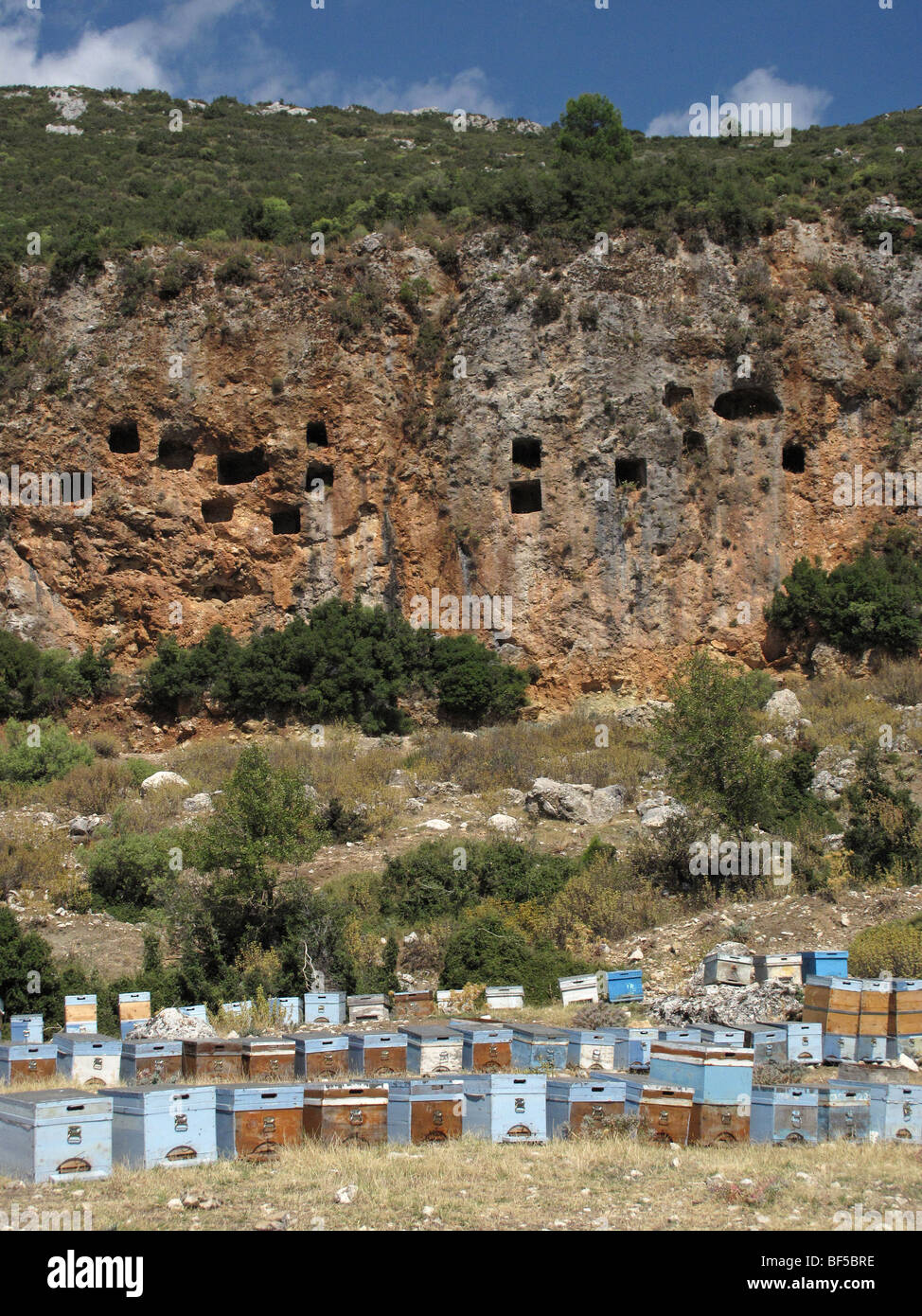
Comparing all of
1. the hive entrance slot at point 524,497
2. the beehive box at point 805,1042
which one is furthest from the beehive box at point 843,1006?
the hive entrance slot at point 524,497

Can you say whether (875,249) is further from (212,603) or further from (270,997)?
(270,997)

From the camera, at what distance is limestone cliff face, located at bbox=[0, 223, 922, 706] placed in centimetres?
2734

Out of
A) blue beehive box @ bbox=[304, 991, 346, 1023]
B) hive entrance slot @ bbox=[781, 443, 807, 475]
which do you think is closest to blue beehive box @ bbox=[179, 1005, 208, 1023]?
blue beehive box @ bbox=[304, 991, 346, 1023]

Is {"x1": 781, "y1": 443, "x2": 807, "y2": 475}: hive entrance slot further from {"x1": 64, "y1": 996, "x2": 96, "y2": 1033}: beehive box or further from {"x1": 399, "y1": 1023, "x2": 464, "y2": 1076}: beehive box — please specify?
{"x1": 64, "y1": 996, "x2": 96, "y2": 1033}: beehive box

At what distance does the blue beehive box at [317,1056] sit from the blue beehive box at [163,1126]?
2.33 metres

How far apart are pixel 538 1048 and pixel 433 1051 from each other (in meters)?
0.99

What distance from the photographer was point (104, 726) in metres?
26.7

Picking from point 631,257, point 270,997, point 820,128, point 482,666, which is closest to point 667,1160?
point 270,997

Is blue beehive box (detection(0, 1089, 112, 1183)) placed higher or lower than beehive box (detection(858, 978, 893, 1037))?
higher

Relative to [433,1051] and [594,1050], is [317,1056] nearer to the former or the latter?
[433,1051]

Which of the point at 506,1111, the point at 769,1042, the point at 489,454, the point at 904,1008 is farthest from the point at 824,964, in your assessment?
the point at 489,454

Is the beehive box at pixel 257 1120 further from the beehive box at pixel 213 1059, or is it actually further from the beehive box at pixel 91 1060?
the beehive box at pixel 91 1060

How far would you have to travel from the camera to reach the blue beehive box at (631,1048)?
11320 millimetres

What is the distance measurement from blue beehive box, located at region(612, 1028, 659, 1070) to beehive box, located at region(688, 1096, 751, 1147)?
2.09m
